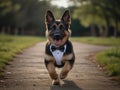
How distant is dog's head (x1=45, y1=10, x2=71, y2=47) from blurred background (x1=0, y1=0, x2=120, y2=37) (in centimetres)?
4145

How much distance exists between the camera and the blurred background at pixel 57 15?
2271 inches

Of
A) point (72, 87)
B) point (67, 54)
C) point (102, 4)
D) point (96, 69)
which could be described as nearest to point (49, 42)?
point (67, 54)

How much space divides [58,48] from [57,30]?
57 centimetres

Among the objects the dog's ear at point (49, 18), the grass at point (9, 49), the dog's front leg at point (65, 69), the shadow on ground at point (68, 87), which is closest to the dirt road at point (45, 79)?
the shadow on ground at point (68, 87)

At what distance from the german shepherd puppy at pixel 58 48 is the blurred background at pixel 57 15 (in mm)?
41497

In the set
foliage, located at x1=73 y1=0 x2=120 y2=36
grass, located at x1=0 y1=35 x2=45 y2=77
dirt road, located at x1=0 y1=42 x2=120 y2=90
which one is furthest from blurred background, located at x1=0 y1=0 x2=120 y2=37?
dirt road, located at x1=0 y1=42 x2=120 y2=90

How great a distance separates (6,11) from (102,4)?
17499mm

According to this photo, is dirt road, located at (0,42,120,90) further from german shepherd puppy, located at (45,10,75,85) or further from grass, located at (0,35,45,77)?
grass, located at (0,35,45,77)

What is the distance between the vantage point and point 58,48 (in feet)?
32.2

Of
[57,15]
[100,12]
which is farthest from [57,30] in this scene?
[57,15]

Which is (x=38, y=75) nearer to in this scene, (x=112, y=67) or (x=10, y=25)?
(x=112, y=67)

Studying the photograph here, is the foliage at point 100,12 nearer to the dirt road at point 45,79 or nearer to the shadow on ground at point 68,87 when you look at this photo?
the dirt road at point 45,79

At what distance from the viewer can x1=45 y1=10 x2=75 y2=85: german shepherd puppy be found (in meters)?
9.51

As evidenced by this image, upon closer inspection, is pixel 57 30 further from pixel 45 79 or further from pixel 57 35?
pixel 45 79
